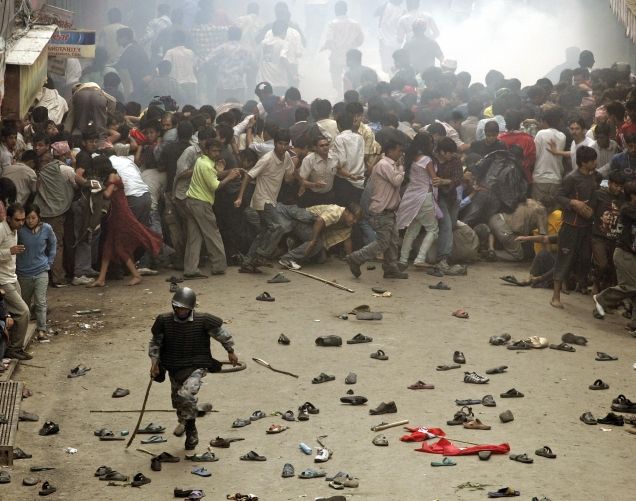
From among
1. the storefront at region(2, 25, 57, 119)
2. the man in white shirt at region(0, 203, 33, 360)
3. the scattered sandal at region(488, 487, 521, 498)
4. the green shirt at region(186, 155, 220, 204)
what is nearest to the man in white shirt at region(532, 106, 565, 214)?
the green shirt at region(186, 155, 220, 204)

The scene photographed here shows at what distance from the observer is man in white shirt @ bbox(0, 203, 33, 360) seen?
450 inches

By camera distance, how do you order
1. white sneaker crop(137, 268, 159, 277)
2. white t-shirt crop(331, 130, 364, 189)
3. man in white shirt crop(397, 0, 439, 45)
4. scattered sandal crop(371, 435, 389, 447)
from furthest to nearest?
man in white shirt crop(397, 0, 439, 45) → white t-shirt crop(331, 130, 364, 189) → white sneaker crop(137, 268, 159, 277) → scattered sandal crop(371, 435, 389, 447)

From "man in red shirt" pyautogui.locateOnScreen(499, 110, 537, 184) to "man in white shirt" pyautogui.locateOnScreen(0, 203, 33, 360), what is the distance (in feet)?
21.2

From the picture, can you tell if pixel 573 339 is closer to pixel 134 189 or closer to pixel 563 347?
pixel 563 347

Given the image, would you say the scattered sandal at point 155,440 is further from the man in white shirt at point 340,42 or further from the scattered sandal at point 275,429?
the man in white shirt at point 340,42

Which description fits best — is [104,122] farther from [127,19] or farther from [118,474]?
[127,19]

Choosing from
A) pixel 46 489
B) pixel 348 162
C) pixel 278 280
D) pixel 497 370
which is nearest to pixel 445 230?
pixel 348 162

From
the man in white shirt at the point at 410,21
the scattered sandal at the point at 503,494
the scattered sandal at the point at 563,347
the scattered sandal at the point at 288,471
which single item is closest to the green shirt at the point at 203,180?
the scattered sandal at the point at 563,347

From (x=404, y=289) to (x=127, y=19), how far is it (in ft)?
56.5

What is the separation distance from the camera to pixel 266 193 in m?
14.9

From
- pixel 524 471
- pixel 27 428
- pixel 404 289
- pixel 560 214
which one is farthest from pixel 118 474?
pixel 560 214

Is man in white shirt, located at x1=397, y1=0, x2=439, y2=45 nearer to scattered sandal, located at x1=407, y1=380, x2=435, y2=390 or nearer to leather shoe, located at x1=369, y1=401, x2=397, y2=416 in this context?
scattered sandal, located at x1=407, y1=380, x2=435, y2=390

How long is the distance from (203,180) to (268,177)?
2.80 feet

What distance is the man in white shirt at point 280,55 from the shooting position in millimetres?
25844
